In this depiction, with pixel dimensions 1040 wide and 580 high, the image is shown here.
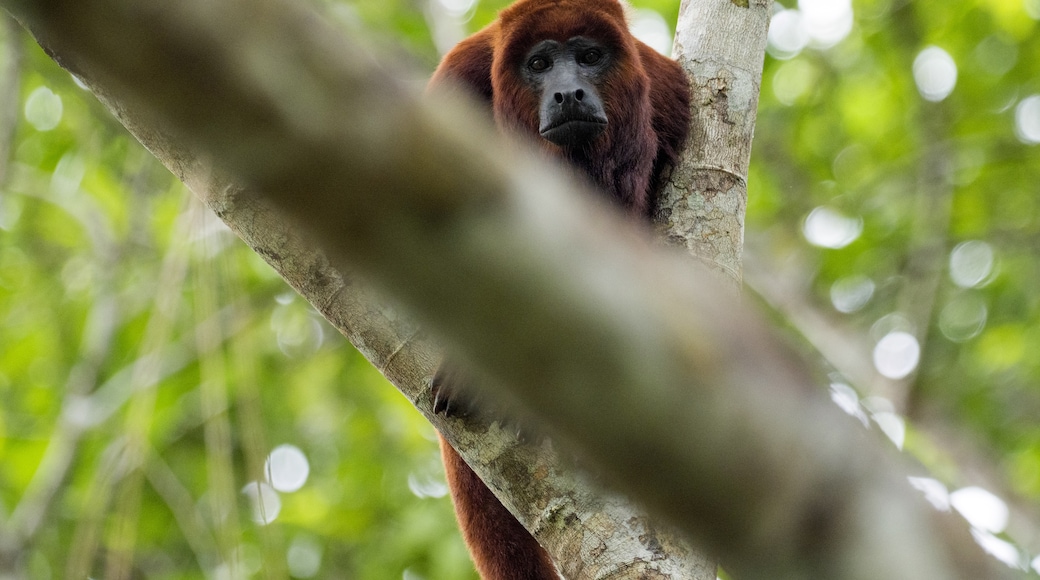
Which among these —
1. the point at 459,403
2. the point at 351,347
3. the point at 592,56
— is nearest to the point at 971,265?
the point at 351,347

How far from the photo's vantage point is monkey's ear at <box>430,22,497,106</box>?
2850 mm

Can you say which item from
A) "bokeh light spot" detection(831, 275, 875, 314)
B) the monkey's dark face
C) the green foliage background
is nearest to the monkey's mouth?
the monkey's dark face

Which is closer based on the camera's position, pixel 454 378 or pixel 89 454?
pixel 454 378

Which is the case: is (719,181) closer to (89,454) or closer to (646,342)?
(646,342)

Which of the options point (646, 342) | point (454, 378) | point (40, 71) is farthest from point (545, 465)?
point (40, 71)

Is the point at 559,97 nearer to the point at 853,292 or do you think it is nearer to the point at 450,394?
the point at 450,394

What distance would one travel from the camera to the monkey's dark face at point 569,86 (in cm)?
268

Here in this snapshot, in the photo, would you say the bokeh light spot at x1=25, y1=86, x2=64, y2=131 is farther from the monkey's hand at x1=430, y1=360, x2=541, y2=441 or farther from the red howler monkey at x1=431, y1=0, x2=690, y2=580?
the monkey's hand at x1=430, y1=360, x2=541, y2=441

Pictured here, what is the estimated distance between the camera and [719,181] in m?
2.28

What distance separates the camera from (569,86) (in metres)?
2.69

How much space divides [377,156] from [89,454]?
5130mm

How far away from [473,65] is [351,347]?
3219 mm

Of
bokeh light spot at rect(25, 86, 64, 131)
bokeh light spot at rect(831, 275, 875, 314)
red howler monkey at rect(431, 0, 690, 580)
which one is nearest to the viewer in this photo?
red howler monkey at rect(431, 0, 690, 580)

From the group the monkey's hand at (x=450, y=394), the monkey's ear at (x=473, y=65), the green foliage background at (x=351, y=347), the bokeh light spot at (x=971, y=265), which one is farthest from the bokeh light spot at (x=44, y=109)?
the bokeh light spot at (x=971, y=265)
